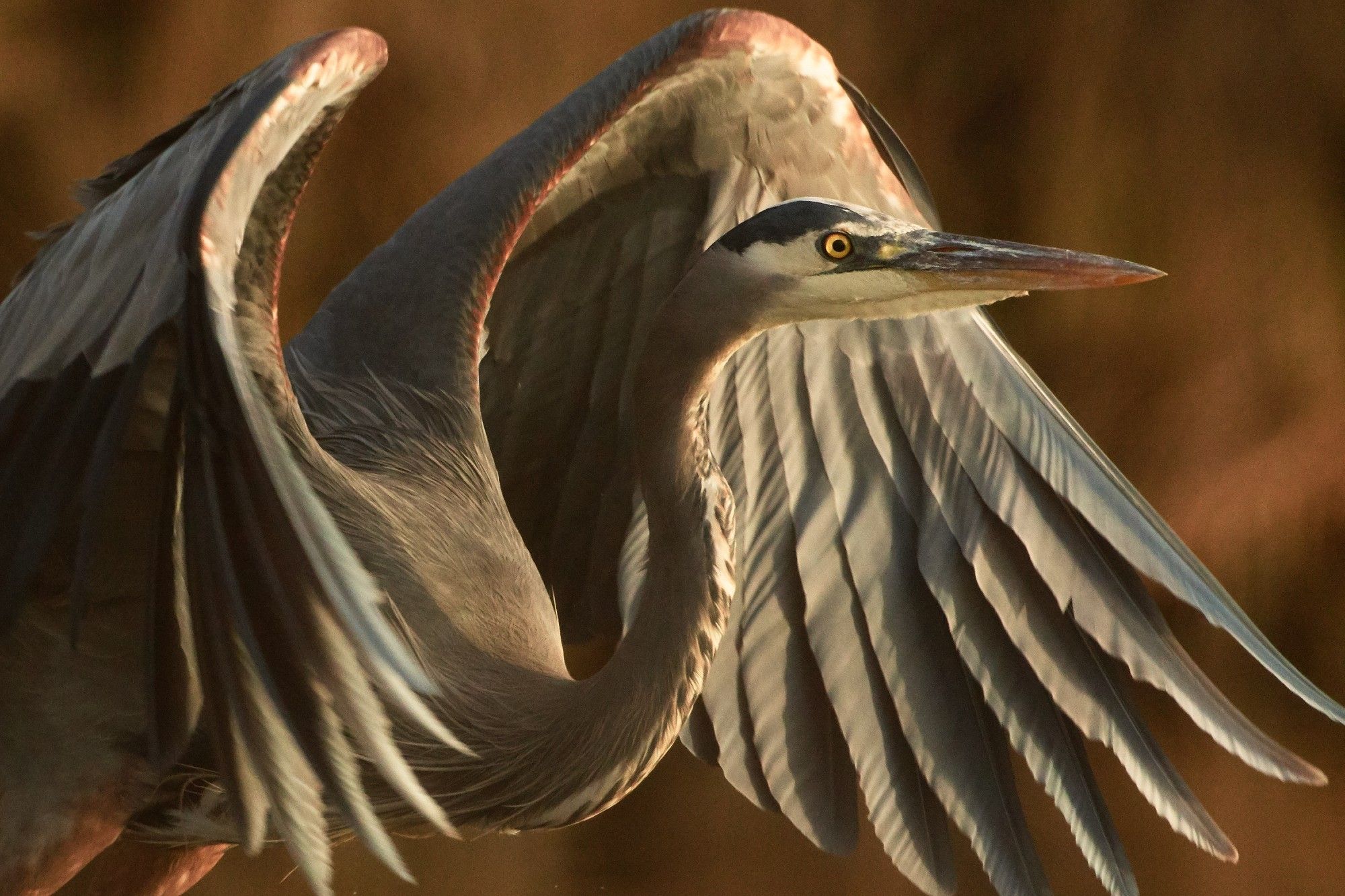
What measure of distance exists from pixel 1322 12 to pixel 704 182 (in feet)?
4.74

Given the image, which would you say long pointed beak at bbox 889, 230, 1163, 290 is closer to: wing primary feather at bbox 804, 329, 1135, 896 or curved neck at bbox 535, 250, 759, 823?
curved neck at bbox 535, 250, 759, 823

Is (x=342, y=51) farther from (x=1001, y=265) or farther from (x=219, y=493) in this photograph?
(x=1001, y=265)

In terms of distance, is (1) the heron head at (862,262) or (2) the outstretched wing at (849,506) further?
(2) the outstretched wing at (849,506)

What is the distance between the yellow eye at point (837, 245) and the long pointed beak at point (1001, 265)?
1.5 inches

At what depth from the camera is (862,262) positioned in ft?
4.66

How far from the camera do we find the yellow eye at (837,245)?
141 cm

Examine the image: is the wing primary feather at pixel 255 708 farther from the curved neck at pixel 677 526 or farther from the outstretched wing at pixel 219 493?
the curved neck at pixel 677 526

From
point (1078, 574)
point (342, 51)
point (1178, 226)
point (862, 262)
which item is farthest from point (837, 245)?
point (1178, 226)

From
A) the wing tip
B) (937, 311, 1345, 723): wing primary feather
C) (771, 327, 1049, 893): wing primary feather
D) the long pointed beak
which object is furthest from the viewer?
(771, 327, 1049, 893): wing primary feather

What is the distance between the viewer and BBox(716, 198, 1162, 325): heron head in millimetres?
1409

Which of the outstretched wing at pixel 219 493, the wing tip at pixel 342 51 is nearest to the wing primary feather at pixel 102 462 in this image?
the outstretched wing at pixel 219 493

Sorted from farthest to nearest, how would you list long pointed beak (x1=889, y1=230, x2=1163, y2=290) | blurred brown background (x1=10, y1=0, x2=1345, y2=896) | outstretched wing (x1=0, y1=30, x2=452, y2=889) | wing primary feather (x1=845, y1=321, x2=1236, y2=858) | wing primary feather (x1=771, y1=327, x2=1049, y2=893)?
1. blurred brown background (x1=10, y1=0, x2=1345, y2=896)
2. wing primary feather (x1=771, y1=327, x2=1049, y2=893)
3. wing primary feather (x1=845, y1=321, x2=1236, y2=858)
4. long pointed beak (x1=889, y1=230, x2=1163, y2=290)
5. outstretched wing (x1=0, y1=30, x2=452, y2=889)

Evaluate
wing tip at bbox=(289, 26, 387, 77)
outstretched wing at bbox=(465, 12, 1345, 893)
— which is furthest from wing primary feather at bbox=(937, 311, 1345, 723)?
wing tip at bbox=(289, 26, 387, 77)

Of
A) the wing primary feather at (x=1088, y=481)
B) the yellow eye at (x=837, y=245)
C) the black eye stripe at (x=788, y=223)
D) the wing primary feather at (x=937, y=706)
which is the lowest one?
the wing primary feather at (x=937, y=706)
